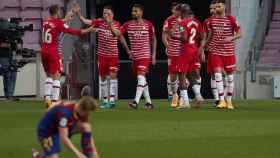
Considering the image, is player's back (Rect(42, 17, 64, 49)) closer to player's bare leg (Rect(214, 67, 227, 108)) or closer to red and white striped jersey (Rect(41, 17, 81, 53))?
red and white striped jersey (Rect(41, 17, 81, 53))

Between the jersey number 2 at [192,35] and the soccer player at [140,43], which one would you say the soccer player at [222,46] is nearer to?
the jersey number 2 at [192,35]

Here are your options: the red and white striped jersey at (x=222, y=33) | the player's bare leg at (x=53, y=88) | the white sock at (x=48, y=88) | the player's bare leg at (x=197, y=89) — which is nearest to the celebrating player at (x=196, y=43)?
the player's bare leg at (x=197, y=89)

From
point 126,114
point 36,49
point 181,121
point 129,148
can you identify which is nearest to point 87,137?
point 129,148

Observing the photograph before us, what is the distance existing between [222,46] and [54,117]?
1027 centimetres

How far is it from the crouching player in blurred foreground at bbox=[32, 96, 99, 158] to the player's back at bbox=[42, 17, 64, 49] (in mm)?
9601

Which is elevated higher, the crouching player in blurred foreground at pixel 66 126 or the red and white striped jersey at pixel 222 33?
the red and white striped jersey at pixel 222 33

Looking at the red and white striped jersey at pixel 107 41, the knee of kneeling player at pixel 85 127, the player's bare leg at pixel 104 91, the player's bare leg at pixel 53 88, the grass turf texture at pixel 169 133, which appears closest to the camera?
the knee of kneeling player at pixel 85 127

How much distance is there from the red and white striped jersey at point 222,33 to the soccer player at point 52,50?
2.43m

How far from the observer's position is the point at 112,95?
2164 cm

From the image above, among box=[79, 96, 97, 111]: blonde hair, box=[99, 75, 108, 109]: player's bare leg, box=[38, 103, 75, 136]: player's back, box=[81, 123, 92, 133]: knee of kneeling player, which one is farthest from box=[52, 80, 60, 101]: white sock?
box=[79, 96, 97, 111]: blonde hair

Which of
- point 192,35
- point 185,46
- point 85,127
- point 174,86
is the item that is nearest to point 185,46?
point 185,46

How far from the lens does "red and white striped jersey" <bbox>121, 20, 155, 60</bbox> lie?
837 inches

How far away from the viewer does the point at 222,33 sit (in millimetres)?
21141

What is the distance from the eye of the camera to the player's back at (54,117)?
1109cm
